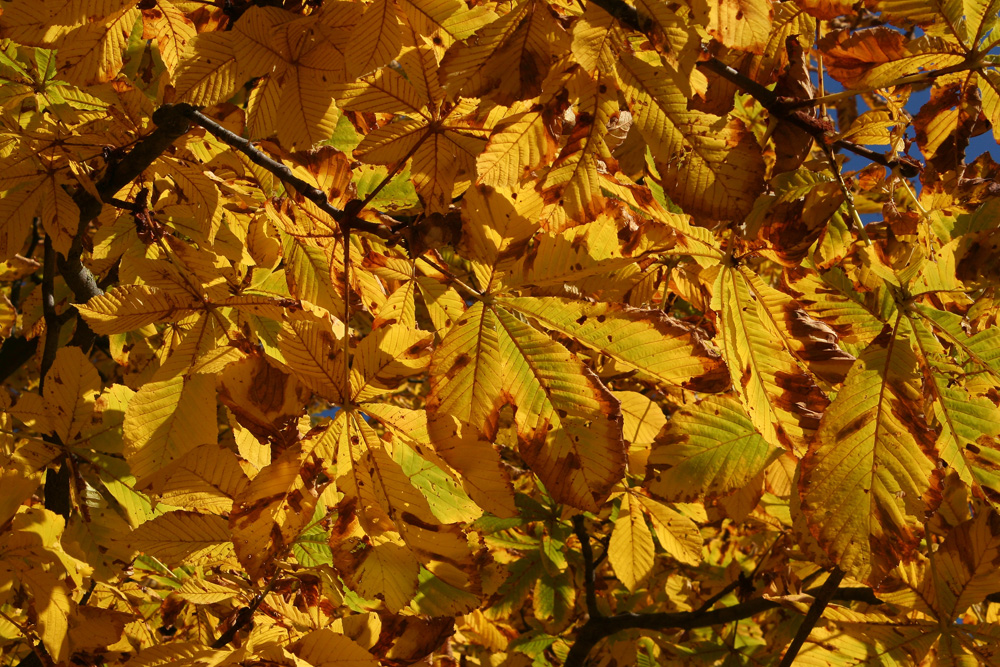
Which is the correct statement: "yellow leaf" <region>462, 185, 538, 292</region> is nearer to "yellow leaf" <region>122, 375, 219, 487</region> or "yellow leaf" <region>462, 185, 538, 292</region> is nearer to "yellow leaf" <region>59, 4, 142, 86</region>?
"yellow leaf" <region>122, 375, 219, 487</region>

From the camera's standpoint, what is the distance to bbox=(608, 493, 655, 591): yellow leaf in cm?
146

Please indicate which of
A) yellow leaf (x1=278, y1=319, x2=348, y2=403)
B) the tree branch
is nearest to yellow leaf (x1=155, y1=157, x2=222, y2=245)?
yellow leaf (x1=278, y1=319, x2=348, y2=403)

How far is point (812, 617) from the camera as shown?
1142 mm

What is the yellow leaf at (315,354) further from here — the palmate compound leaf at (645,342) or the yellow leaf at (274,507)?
the palmate compound leaf at (645,342)

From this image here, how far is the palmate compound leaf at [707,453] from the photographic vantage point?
1.00 m

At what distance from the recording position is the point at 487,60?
0.73 metres

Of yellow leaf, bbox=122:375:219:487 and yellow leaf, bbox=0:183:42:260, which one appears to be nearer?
yellow leaf, bbox=122:375:219:487

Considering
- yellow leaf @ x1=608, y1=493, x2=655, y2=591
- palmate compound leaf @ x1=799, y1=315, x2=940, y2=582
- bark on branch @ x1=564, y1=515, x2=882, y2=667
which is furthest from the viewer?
yellow leaf @ x1=608, y1=493, x2=655, y2=591

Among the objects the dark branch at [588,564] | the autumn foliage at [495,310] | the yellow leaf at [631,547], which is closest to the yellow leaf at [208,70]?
the autumn foliage at [495,310]

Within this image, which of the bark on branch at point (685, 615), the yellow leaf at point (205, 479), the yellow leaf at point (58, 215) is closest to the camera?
the yellow leaf at point (205, 479)

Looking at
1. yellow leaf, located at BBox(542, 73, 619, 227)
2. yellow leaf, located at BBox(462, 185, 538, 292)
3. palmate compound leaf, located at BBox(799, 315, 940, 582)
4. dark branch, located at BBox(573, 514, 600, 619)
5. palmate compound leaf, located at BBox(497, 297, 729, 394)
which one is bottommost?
dark branch, located at BBox(573, 514, 600, 619)

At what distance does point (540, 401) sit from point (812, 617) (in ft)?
2.59

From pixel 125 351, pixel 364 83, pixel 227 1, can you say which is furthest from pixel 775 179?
pixel 125 351

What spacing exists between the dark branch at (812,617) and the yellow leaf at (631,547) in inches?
14.6
